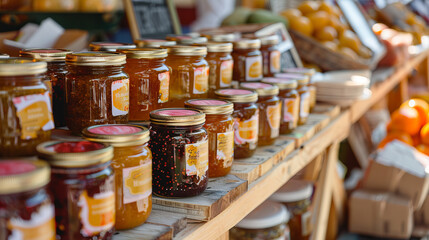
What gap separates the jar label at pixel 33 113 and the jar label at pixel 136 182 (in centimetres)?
14

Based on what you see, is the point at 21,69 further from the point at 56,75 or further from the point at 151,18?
the point at 151,18

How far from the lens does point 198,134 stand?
85cm

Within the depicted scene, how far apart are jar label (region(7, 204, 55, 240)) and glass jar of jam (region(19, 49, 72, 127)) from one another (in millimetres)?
354

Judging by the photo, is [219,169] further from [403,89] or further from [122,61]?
[403,89]

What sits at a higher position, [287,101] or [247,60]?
[247,60]

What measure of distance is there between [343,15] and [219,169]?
2.31m

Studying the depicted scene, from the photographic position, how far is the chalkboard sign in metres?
1.78

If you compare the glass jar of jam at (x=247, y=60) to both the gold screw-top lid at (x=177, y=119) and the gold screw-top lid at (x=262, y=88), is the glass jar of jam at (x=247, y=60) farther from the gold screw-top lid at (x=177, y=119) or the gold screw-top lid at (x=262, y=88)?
the gold screw-top lid at (x=177, y=119)

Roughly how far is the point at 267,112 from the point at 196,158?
434 millimetres

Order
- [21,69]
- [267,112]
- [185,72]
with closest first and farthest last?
[21,69]
[185,72]
[267,112]

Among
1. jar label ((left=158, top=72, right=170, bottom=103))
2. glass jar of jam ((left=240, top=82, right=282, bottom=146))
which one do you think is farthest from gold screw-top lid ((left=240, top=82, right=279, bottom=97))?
jar label ((left=158, top=72, right=170, bottom=103))

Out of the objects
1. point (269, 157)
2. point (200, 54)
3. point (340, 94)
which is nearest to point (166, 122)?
point (200, 54)

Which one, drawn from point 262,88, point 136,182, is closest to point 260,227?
point 262,88

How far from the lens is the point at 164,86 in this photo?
3.28 feet
